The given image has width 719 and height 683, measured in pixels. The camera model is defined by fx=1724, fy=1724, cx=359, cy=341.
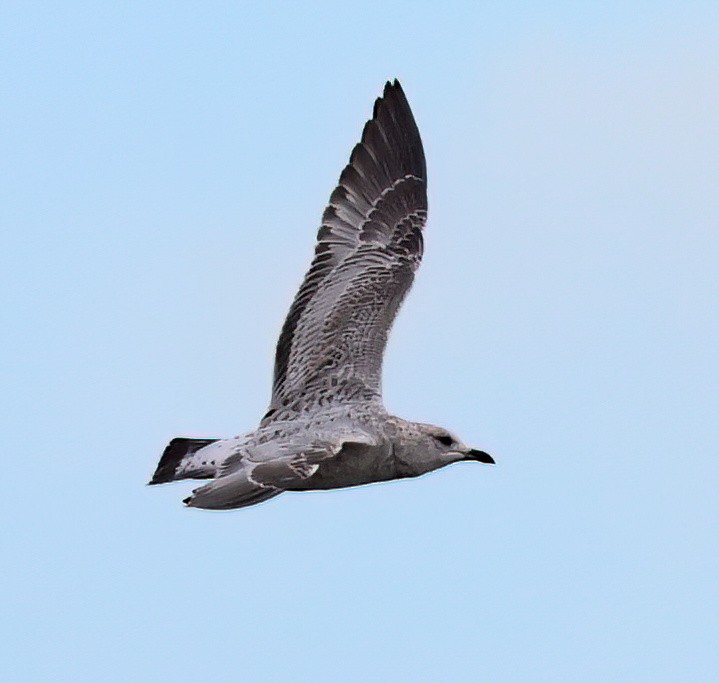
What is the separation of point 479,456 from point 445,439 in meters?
0.39

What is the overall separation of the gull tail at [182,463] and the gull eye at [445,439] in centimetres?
221

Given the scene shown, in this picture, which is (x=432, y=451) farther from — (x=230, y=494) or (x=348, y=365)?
(x=230, y=494)

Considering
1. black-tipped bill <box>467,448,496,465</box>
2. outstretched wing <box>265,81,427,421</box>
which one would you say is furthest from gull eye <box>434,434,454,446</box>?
outstretched wing <box>265,81,427,421</box>

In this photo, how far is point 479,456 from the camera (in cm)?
1691

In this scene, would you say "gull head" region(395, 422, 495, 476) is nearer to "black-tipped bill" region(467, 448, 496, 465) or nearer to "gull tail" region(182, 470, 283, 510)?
"black-tipped bill" region(467, 448, 496, 465)

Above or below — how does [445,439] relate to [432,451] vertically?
above

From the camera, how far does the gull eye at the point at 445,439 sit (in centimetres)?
1681

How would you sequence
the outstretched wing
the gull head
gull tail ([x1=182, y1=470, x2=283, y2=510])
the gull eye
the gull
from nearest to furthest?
1. gull tail ([x1=182, y1=470, x2=283, y2=510])
2. the gull
3. the gull head
4. the gull eye
5. the outstretched wing

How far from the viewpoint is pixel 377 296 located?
58.5ft

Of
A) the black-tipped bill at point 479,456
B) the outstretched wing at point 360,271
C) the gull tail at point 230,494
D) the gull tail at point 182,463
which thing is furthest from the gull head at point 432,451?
the gull tail at point 230,494

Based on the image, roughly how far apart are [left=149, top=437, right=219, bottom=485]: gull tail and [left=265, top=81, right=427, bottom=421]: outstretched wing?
0.83 m

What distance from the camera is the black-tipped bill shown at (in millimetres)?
16891

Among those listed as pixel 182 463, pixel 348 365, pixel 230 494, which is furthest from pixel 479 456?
pixel 230 494

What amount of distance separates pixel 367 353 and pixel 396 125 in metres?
3.04
